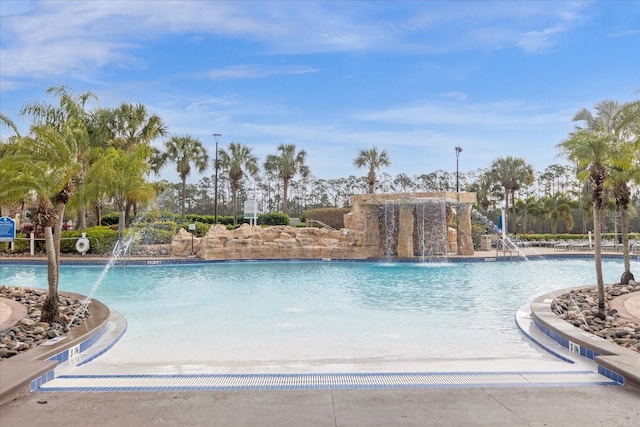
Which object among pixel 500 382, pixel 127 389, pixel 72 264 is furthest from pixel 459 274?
pixel 72 264

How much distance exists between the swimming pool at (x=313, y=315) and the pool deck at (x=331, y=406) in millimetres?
1093

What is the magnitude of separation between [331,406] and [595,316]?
16.9 ft

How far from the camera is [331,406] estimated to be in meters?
3.72

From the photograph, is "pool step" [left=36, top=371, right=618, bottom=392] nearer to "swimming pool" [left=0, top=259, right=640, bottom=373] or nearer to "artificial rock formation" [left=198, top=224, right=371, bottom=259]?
"swimming pool" [left=0, top=259, right=640, bottom=373]

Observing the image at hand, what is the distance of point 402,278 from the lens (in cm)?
1486

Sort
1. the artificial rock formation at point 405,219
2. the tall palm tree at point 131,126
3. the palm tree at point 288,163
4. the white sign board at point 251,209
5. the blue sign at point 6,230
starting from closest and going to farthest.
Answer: the blue sign at point 6,230 → the artificial rock formation at point 405,219 → the tall palm tree at point 131,126 → the white sign board at point 251,209 → the palm tree at point 288,163

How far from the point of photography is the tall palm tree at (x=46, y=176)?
21.6ft

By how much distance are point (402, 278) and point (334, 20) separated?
7.67m

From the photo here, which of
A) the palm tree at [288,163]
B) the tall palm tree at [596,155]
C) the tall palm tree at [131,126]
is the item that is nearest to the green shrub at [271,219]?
the palm tree at [288,163]

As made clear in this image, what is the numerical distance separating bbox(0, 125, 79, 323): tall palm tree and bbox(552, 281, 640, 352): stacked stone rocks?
715 cm

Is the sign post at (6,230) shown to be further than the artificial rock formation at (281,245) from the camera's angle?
No

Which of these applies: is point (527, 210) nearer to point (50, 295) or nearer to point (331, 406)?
point (50, 295)

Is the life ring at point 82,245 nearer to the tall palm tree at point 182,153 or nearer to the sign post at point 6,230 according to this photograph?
the sign post at point 6,230

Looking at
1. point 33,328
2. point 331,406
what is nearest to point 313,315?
point 33,328
